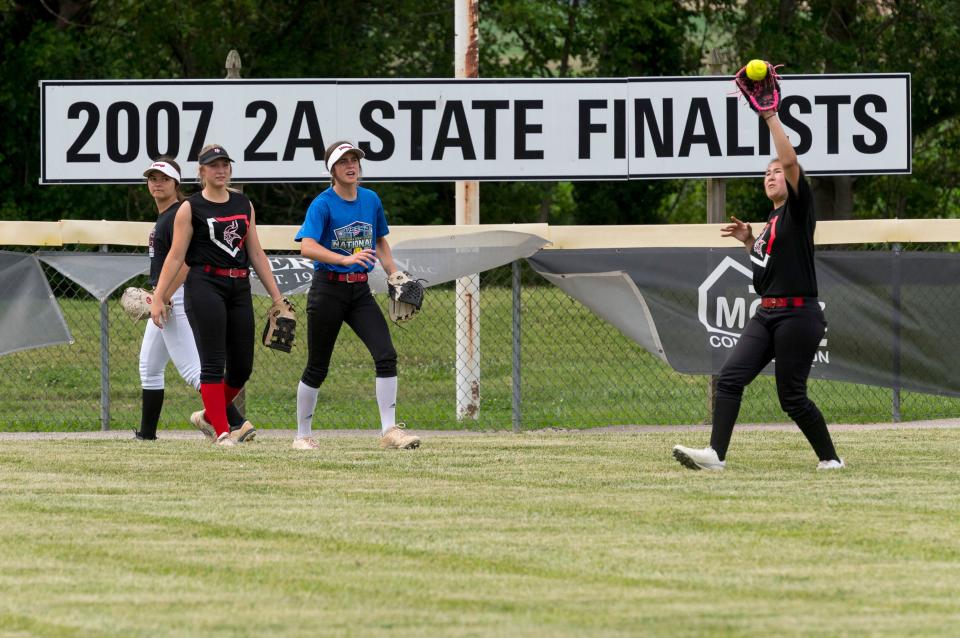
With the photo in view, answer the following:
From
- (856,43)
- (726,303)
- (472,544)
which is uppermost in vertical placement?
(856,43)

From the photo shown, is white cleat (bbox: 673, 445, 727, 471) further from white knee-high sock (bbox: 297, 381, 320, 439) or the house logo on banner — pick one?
the house logo on banner

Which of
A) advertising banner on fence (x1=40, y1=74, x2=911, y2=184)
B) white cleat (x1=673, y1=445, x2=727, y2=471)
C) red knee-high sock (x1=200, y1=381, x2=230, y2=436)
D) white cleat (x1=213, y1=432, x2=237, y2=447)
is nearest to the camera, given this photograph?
white cleat (x1=673, y1=445, x2=727, y2=471)

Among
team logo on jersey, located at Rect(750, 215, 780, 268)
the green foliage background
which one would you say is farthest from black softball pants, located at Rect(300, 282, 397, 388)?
the green foliage background

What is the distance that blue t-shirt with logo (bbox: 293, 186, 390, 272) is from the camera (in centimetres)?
971

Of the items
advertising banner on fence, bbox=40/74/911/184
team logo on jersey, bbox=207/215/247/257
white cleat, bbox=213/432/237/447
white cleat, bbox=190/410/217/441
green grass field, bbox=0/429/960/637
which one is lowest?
green grass field, bbox=0/429/960/637

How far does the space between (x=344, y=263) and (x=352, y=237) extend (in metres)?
0.27

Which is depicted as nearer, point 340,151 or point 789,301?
point 789,301

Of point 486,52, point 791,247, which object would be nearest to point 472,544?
point 791,247

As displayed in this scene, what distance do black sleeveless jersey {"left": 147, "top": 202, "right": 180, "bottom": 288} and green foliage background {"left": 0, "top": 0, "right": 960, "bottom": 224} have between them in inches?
740

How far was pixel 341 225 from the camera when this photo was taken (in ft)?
32.1

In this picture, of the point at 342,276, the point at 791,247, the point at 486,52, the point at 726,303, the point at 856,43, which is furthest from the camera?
the point at 486,52

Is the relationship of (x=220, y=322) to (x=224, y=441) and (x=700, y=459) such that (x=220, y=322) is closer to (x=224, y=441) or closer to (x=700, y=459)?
(x=224, y=441)

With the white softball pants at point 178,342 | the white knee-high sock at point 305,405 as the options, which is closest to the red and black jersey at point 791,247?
the white knee-high sock at point 305,405

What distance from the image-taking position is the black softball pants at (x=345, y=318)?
32.1 ft
